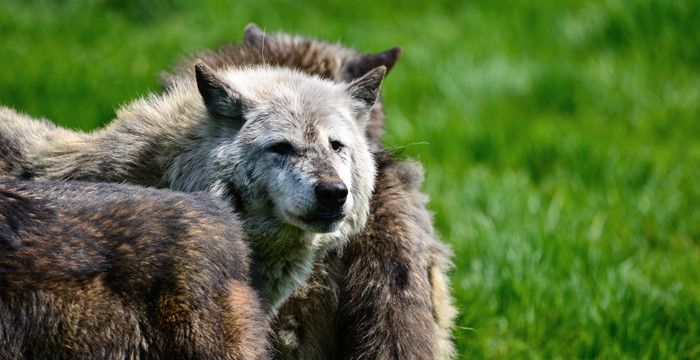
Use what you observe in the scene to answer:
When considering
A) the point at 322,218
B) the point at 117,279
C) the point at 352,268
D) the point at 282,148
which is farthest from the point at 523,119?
the point at 117,279

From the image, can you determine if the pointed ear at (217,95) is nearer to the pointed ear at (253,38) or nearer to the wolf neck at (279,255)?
the wolf neck at (279,255)

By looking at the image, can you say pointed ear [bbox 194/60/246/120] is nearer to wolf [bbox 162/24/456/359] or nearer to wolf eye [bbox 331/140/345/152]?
wolf eye [bbox 331/140/345/152]

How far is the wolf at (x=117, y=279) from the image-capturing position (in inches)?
133

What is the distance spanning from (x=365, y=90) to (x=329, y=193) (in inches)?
37.0

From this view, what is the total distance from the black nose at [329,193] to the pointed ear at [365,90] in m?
0.84

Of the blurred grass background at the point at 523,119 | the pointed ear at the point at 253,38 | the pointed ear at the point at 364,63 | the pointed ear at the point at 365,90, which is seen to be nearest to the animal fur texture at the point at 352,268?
the pointed ear at the point at 365,90

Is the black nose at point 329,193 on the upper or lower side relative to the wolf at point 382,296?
upper

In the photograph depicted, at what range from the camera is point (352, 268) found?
5.27m

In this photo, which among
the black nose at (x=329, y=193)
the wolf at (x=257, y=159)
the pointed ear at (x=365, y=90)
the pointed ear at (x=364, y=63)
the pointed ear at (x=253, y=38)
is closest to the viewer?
the black nose at (x=329, y=193)

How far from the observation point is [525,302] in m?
6.93

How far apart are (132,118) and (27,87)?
152 inches

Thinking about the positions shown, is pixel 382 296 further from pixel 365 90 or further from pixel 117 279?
pixel 117 279

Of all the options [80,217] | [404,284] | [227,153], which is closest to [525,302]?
[404,284]

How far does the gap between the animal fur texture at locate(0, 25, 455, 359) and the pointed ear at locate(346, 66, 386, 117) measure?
348 mm
